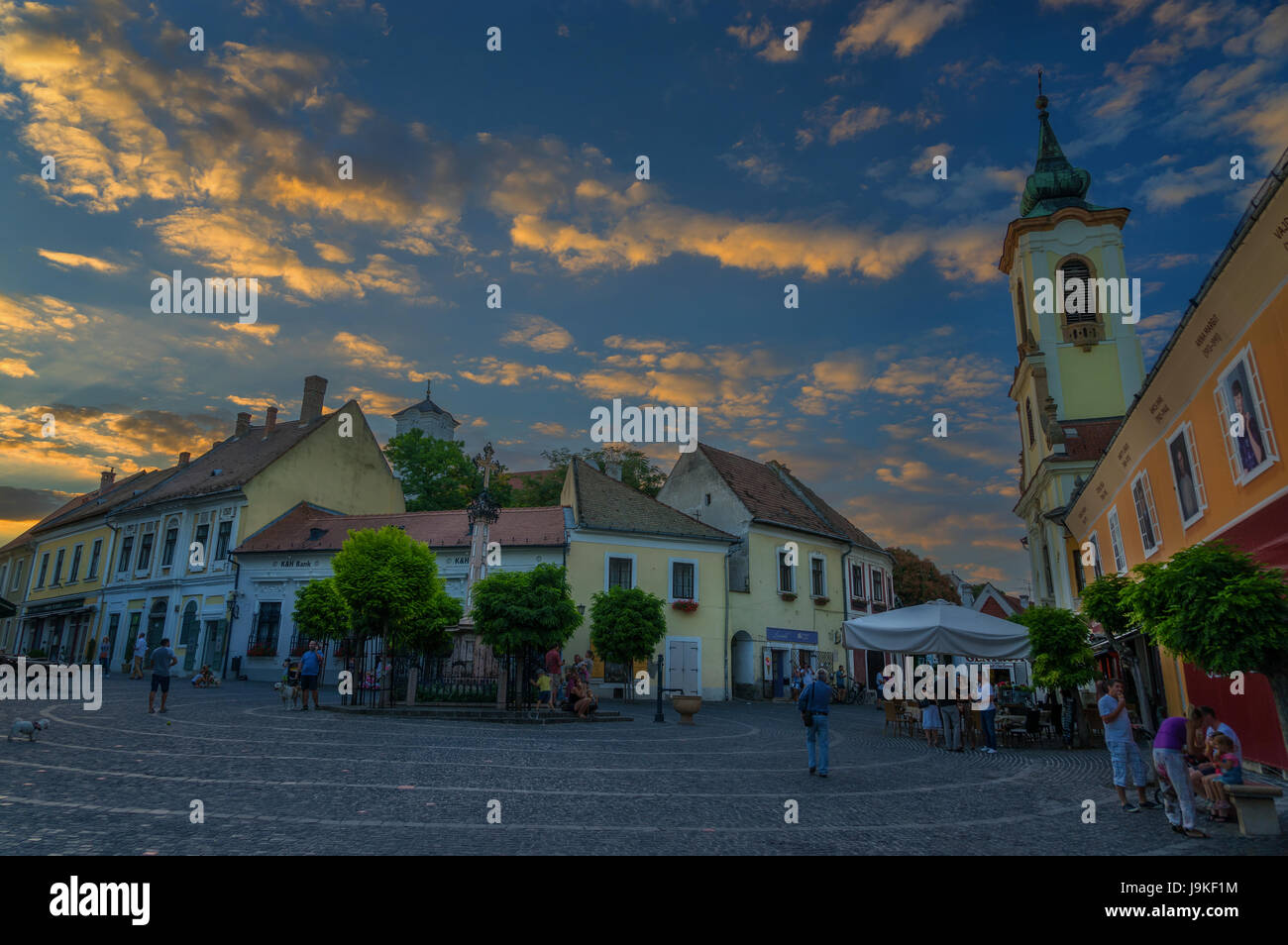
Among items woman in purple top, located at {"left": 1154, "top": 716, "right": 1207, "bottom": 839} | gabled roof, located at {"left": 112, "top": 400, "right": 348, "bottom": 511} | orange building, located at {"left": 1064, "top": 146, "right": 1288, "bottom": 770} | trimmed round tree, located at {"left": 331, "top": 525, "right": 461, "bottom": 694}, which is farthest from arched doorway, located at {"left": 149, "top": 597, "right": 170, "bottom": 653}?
woman in purple top, located at {"left": 1154, "top": 716, "right": 1207, "bottom": 839}

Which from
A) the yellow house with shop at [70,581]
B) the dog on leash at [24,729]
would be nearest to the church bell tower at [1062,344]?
the dog on leash at [24,729]

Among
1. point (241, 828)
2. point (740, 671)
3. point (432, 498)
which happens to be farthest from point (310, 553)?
point (241, 828)

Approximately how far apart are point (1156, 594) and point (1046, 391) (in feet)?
86.3

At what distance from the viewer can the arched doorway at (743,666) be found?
33125mm

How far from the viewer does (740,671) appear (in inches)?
1329

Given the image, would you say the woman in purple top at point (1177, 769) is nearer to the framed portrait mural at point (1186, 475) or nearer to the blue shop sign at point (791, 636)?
the framed portrait mural at point (1186, 475)

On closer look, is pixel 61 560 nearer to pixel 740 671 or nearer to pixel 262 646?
pixel 262 646

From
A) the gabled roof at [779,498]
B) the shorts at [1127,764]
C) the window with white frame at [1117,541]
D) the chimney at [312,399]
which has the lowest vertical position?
the shorts at [1127,764]

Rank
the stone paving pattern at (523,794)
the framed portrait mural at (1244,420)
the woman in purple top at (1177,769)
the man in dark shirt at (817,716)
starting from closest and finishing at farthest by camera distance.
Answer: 1. the stone paving pattern at (523,794)
2. the woman in purple top at (1177,769)
3. the framed portrait mural at (1244,420)
4. the man in dark shirt at (817,716)

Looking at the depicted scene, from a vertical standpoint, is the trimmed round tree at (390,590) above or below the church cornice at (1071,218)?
below

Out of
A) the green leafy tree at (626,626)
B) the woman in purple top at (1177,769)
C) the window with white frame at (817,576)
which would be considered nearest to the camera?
the woman in purple top at (1177,769)

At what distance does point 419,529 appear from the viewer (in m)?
33.9

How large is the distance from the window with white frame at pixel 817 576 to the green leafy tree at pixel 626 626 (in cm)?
1151

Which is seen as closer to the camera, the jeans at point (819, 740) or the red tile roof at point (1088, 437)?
the jeans at point (819, 740)
